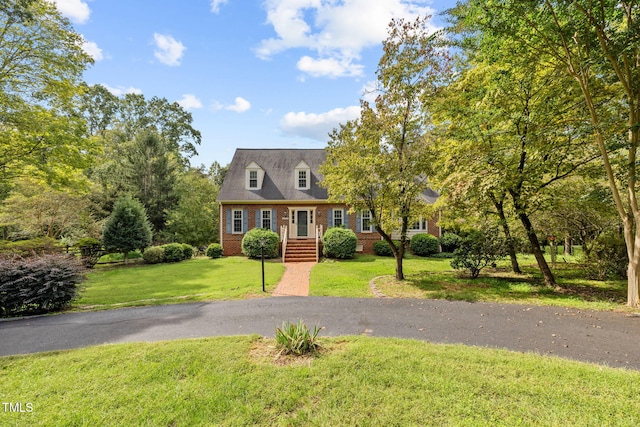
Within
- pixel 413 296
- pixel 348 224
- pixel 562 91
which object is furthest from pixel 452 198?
pixel 348 224

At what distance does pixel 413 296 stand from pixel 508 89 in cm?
640

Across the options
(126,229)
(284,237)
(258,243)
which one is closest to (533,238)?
(284,237)

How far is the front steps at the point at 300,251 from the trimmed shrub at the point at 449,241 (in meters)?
7.99

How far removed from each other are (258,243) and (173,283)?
18.8 ft

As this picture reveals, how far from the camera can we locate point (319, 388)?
3.38 metres

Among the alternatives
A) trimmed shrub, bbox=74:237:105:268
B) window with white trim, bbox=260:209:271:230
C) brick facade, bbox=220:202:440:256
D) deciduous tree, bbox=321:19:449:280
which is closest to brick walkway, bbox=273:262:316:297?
deciduous tree, bbox=321:19:449:280

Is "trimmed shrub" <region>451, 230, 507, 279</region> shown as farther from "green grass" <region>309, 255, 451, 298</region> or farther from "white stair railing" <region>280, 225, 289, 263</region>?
"white stair railing" <region>280, 225, 289, 263</region>

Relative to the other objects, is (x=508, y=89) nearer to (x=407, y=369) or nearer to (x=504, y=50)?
(x=504, y=50)

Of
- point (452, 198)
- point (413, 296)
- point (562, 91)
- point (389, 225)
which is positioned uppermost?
point (562, 91)

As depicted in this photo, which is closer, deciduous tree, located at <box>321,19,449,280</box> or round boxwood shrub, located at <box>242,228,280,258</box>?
deciduous tree, located at <box>321,19,449,280</box>

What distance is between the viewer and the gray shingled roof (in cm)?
1850

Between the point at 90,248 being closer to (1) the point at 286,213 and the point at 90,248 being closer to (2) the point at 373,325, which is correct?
(1) the point at 286,213

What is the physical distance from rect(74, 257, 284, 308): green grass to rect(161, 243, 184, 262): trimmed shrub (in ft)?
3.91

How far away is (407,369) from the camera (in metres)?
3.77
